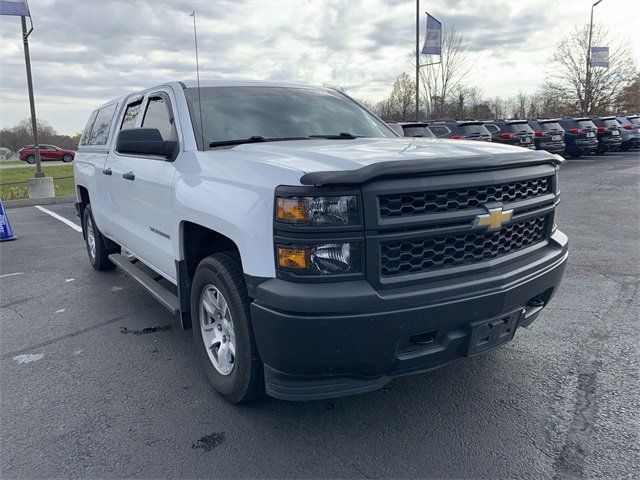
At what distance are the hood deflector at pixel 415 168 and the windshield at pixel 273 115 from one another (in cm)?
148

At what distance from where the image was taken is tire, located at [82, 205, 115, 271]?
6137 millimetres

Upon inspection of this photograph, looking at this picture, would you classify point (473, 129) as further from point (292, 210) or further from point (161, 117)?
point (292, 210)

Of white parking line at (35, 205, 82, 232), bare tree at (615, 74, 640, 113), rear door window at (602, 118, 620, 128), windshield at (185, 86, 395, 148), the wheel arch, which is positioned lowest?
white parking line at (35, 205, 82, 232)

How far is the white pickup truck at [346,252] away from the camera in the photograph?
2.33 meters

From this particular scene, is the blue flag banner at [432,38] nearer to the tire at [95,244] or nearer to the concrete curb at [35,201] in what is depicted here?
the concrete curb at [35,201]

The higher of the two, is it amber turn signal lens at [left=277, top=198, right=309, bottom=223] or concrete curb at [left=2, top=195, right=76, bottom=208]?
amber turn signal lens at [left=277, top=198, right=309, bottom=223]

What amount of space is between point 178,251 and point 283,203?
1363 mm

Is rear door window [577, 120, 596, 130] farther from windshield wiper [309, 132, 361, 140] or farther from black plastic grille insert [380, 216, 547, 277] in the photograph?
black plastic grille insert [380, 216, 547, 277]

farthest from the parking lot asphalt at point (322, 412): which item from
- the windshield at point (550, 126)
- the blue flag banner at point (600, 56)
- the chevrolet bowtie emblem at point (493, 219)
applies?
the blue flag banner at point (600, 56)

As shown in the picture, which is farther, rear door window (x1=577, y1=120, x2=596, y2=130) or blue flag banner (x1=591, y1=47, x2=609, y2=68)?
blue flag banner (x1=591, y1=47, x2=609, y2=68)

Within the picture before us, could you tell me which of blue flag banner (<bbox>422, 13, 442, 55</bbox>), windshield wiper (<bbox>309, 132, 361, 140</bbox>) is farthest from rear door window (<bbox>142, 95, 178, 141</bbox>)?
blue flag banner (<bbox>422, 13, 442, 55</bbox>)

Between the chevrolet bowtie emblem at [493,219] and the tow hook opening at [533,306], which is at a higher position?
the chevrolet bowtie emblem at [493,219]

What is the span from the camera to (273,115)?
3.91 meters

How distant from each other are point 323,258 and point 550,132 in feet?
69.4
